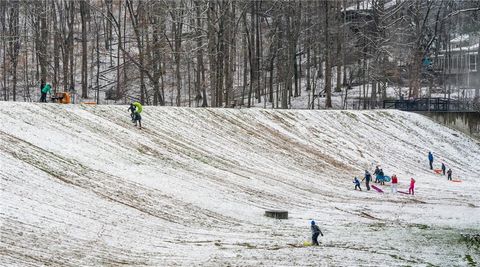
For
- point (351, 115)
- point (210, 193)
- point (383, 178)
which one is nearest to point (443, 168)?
point (383, 178)

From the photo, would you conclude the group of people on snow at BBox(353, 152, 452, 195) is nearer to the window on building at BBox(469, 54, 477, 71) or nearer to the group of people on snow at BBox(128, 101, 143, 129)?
A: the group of people on snow at BBox(128, 101, 143, 129)

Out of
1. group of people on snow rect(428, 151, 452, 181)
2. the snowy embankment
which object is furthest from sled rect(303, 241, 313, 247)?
group of people on snow rect(428, 151, 452, 181)

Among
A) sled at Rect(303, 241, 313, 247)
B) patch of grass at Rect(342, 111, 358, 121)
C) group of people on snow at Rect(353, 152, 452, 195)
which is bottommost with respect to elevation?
sled at Rect(303, 241, 313, 247)

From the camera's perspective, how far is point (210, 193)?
33.0 m

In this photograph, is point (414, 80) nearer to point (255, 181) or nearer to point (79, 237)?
point (255, 181)

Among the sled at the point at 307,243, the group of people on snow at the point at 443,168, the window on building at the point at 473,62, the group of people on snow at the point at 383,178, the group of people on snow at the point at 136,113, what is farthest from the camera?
the window on building at the point at 473,62

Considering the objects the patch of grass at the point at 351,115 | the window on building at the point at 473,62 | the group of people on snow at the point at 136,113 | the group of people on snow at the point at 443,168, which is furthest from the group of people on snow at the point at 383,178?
the window on building at the point at 473,62

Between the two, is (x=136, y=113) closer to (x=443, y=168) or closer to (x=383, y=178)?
(x=383, y=178)

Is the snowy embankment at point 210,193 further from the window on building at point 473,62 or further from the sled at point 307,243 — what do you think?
the window on building at point 473,62

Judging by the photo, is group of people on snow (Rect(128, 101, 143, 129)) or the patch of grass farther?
the patch of grass

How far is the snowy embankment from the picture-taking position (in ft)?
75.8

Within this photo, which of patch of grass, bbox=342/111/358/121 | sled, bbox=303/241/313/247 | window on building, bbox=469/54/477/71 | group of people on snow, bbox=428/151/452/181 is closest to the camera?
sled, bbox=303/241/313/247

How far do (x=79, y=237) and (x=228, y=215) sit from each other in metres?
8.24

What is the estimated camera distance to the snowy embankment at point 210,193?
23.1 metres
